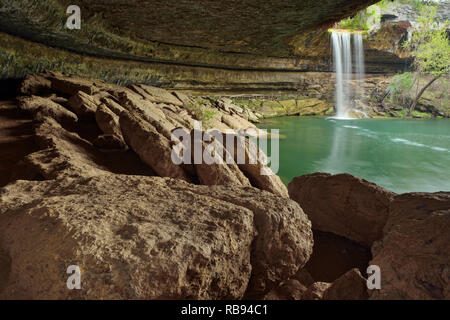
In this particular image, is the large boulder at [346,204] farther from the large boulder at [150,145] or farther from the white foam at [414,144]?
the white foam at [414,144]

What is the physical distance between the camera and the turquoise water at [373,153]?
824cm

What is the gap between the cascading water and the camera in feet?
62.0

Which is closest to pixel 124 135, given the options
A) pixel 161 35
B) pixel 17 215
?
pixel 17 215

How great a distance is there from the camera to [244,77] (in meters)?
16.1

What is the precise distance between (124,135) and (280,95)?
17424mm

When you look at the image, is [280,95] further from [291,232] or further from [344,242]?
[291,232]

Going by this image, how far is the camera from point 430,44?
19641 millimetres

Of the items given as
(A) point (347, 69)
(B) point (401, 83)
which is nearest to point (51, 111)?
(A) point (347, 69)

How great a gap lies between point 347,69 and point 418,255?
22.2 metres

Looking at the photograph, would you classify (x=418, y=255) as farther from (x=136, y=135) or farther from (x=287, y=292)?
(x=136, y=135)

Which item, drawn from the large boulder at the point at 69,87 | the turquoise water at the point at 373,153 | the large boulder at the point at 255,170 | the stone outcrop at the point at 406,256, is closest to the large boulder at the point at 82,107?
the large boulder at the point at 69,87

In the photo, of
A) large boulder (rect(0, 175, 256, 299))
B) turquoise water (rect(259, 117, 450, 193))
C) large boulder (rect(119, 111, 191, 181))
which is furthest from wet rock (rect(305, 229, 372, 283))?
turquoise water (rect(259, 117, 450, 193))

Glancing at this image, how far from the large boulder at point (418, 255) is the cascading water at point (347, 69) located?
756 inches
